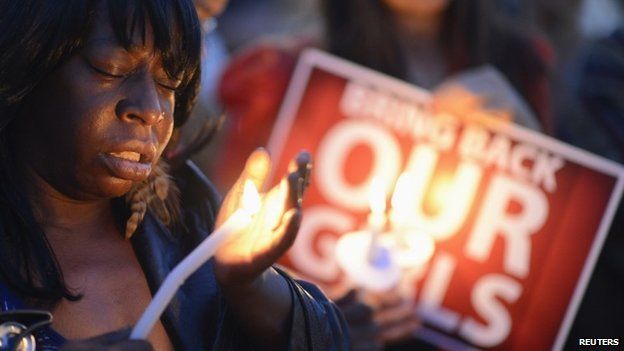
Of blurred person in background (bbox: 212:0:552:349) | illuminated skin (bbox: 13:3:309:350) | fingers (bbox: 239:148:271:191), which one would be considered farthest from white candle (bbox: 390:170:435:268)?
fingers (bbox: 239:148:271:191)

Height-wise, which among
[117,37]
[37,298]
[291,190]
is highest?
[117,37]

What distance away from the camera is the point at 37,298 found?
4.97 feet

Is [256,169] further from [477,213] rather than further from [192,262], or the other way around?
[477,213]

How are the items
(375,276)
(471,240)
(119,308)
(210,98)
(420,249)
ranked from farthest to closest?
(210,98) < (471,240) < (420,249) < (375,276) < (119,308)

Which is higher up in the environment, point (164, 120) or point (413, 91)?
point (413, 91)

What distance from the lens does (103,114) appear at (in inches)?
58.6

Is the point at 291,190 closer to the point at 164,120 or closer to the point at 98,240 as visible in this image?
the point at 164,120

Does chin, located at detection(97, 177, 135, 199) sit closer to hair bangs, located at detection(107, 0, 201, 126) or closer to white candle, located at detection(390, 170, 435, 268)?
hair bangs, located at detection(107, 0, 201, 126)

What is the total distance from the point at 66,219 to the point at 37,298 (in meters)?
0.17

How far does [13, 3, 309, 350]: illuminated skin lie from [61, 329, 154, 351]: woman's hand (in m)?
0.20

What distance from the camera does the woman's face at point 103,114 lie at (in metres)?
1.49

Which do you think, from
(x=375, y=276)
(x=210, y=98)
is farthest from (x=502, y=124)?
(x=210, y=98)

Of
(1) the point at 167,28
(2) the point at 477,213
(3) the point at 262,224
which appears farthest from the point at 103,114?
(2) the point at 477,213

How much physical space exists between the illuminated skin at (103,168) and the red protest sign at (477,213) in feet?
5.11
